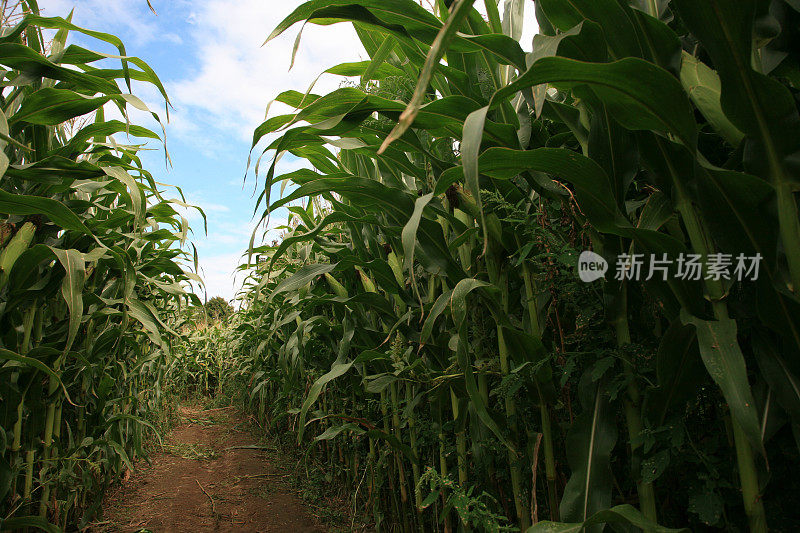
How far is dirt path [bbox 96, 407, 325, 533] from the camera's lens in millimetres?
2172

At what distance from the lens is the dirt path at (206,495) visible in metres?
2.17

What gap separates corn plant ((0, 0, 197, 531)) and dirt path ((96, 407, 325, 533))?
33 centimetres

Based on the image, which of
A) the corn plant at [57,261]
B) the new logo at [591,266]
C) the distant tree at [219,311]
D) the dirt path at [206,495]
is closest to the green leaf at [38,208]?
the corn plant at [57,261]

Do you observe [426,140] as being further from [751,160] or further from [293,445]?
[293,445]

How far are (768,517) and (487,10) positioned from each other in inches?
43.4

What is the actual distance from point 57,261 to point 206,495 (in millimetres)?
1753

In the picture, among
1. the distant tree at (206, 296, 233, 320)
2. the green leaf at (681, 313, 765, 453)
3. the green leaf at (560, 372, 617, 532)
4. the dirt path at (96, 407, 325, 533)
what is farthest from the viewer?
the distant tree at (206, 296, 233, 320)

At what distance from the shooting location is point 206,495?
2576 mm

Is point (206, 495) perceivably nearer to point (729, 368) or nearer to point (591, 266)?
point (591, 266)

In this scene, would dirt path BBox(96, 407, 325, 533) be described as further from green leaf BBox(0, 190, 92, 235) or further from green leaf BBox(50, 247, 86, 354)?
green leaf BBox(0, 190, 92, 235)

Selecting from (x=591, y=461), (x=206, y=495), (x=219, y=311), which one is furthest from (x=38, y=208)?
(x=219, y=311)

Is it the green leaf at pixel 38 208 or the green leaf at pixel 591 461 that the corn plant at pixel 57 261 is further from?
the green leaf at pixel 591 461

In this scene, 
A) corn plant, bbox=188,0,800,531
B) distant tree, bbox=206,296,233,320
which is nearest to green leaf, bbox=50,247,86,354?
corn plant, bbox=188,0,800,531

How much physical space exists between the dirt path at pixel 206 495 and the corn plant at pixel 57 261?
331 millimetres
